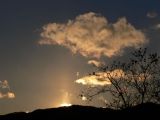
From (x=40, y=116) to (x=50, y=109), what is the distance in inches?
30.2

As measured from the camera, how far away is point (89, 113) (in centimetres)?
2650

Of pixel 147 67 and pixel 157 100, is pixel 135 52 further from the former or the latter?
pixel 157 100

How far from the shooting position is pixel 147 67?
5103cm

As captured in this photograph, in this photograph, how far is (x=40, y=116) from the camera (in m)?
26.8

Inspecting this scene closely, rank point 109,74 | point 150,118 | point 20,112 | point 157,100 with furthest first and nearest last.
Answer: point 109,74
point 157,100
point 20,112
point 150,118

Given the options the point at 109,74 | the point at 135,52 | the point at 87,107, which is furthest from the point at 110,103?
the point at 87,107

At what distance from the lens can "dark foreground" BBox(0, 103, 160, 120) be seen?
2616cm

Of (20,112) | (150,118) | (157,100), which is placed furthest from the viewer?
(157,100)

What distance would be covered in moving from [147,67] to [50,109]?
85.3ft

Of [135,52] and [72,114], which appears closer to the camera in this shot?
[72,114]

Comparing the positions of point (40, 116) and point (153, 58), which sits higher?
point (153, 58)

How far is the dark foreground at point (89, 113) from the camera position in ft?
85.8

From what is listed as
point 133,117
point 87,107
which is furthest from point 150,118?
point 87,107

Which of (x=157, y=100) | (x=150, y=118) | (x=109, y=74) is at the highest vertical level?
(x=109, y=74)
